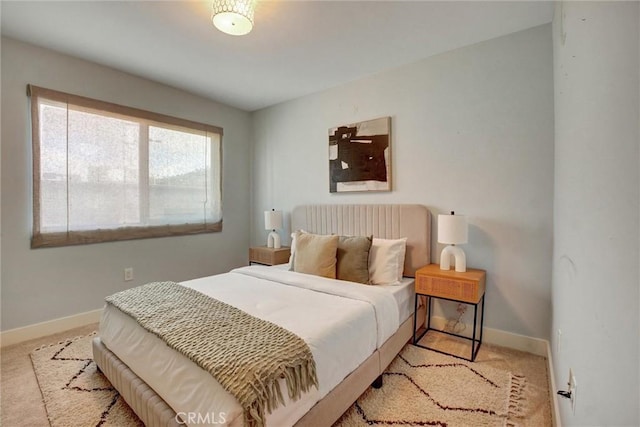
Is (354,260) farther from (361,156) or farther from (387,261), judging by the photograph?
(361,156)

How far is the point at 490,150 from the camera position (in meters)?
2.43

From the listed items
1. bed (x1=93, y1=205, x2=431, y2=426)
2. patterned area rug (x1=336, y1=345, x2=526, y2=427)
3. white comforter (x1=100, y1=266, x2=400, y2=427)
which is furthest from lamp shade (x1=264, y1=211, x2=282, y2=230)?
patterned area rug (x1=336, y1=345, x2=526, y2=427)

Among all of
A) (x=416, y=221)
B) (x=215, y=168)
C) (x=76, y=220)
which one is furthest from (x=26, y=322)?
(x=416, y=221)

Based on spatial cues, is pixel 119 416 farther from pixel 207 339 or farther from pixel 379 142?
pixel 379 142

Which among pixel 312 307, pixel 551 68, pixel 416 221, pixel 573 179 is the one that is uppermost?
pixel 551 68

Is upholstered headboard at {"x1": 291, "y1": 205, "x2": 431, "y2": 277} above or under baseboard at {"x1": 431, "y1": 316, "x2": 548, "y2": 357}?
above

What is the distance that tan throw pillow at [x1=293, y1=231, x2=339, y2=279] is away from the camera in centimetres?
253

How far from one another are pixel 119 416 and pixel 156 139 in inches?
108

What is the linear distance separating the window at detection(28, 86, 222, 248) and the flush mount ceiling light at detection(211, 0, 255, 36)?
5.96 feet

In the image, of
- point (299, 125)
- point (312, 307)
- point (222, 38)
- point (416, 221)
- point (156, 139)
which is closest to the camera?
point (312, 307)

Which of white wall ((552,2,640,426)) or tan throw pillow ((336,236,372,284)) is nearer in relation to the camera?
white wall ((552,2,640,426))

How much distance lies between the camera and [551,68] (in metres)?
2.17

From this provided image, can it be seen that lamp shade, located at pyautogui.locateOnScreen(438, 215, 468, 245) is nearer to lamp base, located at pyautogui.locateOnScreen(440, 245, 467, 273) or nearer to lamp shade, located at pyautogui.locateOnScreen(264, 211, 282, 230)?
lamp base, located at pyautogui.locateOnScreen(440, 245, 467, 273)

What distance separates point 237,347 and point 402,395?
1169mm
